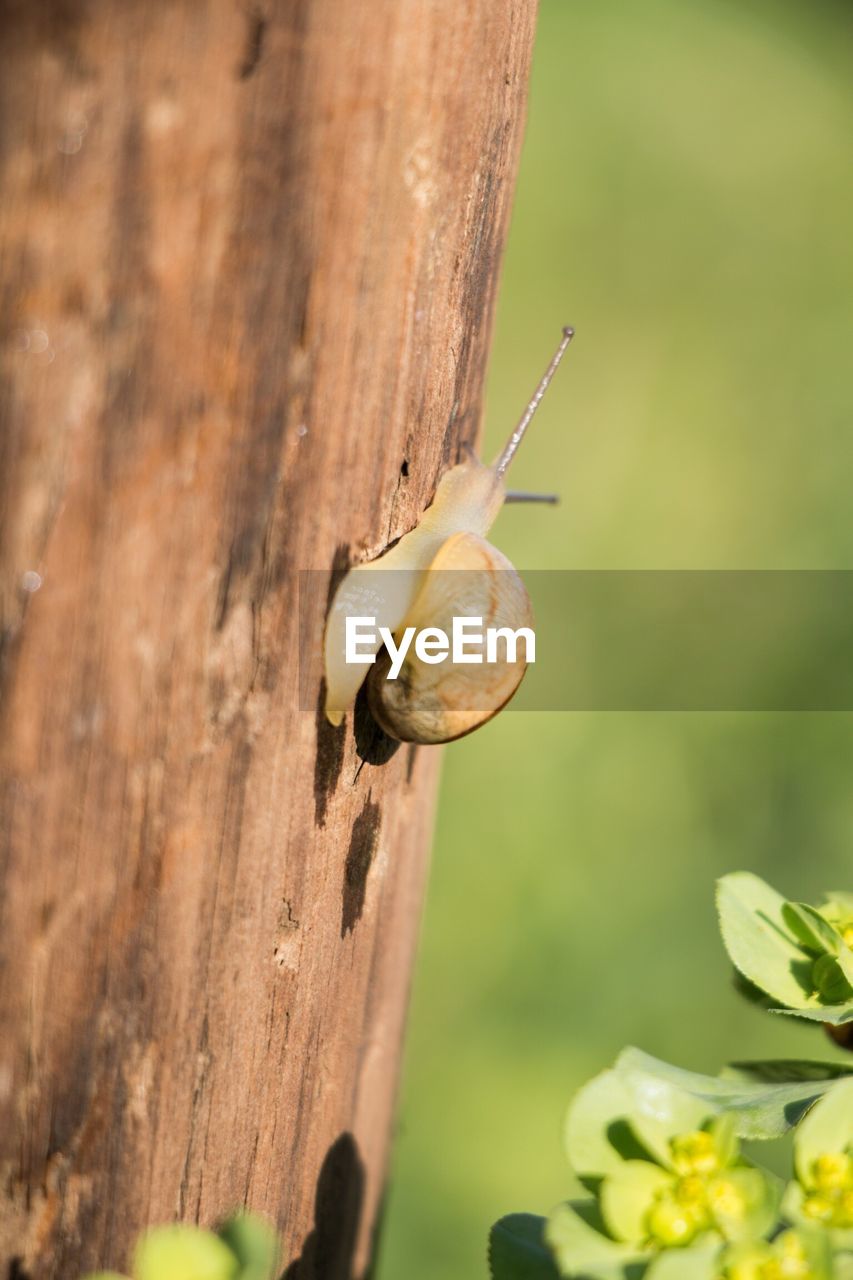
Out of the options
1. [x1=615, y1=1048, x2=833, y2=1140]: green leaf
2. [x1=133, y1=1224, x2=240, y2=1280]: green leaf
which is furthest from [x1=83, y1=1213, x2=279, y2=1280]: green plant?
[x1=615, y1=1048, x2=833, y2=1140]: green leaf

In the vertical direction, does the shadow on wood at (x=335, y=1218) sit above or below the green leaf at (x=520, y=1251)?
below

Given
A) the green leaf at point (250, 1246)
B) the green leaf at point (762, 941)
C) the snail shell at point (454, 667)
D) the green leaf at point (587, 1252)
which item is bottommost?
the green leaf at point (250, 1246)

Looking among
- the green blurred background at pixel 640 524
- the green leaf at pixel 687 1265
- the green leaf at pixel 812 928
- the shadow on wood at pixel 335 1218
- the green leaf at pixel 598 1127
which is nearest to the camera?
the green leaf at pixel 687 1265

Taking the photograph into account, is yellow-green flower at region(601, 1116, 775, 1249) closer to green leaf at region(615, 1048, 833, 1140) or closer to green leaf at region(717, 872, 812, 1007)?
green leaf at region(615, 1048, 833, 1140)

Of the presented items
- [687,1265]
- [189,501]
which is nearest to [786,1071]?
[687,1265]

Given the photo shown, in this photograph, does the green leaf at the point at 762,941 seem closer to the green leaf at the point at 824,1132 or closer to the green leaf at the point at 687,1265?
the green leaf at the point at 824,1132

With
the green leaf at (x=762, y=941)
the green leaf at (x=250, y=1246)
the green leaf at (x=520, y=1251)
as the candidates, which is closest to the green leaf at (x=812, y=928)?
the green leaf at (x=762, y=941)

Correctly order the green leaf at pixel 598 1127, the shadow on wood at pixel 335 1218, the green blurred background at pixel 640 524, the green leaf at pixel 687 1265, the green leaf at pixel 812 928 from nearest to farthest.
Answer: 1. the green leaf at pixel 687 1265
2. the green leaf at pixel 598 1127
3. the green leaf at pixel 812 928
4. the shadow on wood at pixel 335 1218
5. the green blurred background at pixel 640 524

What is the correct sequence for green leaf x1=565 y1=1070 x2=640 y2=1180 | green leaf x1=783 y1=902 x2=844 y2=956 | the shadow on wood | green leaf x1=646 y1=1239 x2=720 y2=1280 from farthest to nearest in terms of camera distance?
the shadow on wood < green leaf x1=783 y1=902 x2=844 y2=956 < green leaf x1=565 y1=1070 x2=640 y2=1180 < green leaf x1=646 y1=1239 x2=720 y2=1280

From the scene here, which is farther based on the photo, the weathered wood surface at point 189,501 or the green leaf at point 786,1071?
the green leaf at point 786,1071
